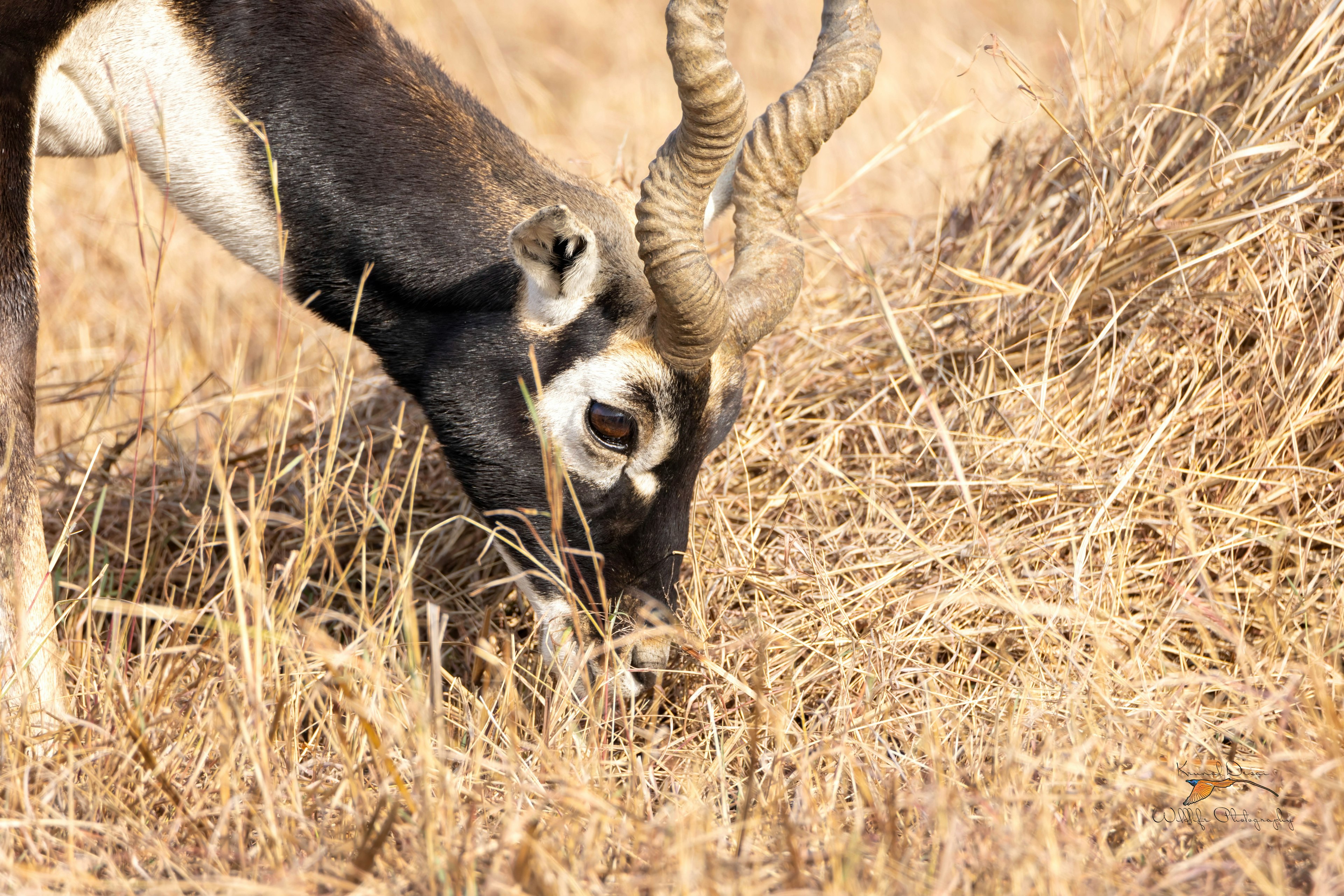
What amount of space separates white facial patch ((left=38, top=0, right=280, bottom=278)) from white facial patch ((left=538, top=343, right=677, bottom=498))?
3.90 feet

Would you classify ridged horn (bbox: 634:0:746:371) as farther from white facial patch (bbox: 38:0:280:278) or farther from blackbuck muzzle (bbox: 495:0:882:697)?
white facial patch (bbox: 38:0:280:278)

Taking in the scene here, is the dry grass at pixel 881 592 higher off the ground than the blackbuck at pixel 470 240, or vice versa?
the blackbuck at pixel 470 240

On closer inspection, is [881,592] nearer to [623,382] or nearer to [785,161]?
[623,382]

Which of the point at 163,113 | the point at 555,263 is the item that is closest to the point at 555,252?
the point at 555,263

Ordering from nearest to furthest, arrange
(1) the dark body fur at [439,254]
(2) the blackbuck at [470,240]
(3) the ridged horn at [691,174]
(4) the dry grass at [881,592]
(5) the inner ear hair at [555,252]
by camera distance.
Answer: (4) the dry grass at [881,592]
(3) the ridged horn at [691,174]
(5) the inner ear hair at [555,252]
(2) the blackbuck at [470,240]
(1) the dark body fur at [439,254]

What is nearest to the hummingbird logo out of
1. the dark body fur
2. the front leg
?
the dark body fur

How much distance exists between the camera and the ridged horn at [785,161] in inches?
141

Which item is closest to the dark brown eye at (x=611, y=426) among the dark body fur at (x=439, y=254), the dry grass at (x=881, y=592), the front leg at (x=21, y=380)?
the dark body fur at (x=439, y=254)

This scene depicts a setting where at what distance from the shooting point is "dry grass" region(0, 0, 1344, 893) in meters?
2.67

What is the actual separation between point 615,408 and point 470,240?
74cm

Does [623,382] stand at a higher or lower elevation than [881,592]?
higher

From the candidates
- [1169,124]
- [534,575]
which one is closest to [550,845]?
[534,575]

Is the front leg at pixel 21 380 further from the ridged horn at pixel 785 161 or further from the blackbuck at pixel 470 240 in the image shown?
the ridged horn at pixel 785 161

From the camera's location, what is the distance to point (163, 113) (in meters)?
3.79
